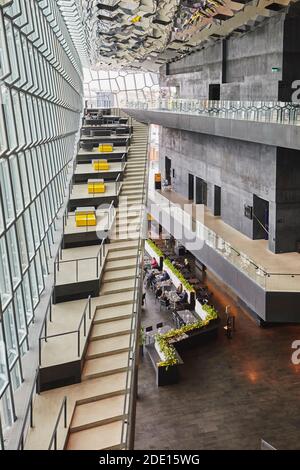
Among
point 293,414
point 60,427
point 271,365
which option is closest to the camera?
point 60,427

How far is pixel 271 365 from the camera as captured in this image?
67.9 ft

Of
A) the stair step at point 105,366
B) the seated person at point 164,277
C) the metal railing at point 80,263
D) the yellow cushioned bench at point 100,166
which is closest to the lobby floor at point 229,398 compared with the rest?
the stair step at point 105,366

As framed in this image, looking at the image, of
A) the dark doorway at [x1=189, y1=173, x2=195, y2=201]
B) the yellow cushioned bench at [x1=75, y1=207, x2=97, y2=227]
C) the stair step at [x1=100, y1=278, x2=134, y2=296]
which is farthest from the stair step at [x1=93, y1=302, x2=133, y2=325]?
the dark doorway at [x1=189, y1=173, x2=195, y2=201]

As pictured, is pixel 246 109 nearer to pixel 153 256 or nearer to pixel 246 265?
pixel 246 265

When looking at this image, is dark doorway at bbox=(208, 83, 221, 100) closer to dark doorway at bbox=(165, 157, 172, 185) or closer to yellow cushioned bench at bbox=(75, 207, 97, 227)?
dark doorway at bbox=(165, 157, 172, 185)

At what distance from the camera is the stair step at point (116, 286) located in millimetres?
16031

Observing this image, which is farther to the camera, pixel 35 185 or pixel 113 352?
pixel 35 185

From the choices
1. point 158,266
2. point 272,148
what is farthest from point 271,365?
point 158,266

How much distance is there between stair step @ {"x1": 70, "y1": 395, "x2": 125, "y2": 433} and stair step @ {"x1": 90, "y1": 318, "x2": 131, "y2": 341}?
7.64 feet

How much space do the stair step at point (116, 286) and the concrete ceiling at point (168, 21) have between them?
12871 millimetres

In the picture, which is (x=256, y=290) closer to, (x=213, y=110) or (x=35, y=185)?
(x=35, y=185)

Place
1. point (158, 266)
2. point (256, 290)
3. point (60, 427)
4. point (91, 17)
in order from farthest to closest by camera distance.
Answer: point (158, 266)
point (91, 17)
point (256, 290)
point (60, 427)

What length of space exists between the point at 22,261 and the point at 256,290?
9.00m

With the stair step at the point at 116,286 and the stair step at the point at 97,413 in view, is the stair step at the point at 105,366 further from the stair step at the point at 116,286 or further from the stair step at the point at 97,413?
the stair step at the point at 116,286
